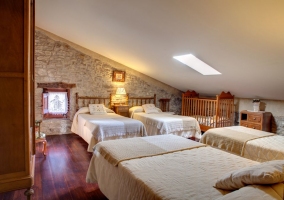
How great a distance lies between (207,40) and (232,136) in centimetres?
161

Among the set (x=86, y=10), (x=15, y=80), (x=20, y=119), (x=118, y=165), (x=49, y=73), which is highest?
(x=86, y=10)

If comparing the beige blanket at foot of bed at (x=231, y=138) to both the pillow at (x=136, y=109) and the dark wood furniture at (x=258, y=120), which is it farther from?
the pillow at (x=136, y=109)

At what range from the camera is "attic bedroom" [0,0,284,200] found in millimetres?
1394

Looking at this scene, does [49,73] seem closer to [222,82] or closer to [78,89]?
[78,89]

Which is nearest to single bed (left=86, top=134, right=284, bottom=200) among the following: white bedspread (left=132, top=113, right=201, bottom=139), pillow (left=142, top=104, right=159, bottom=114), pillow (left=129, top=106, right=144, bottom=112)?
white bedspread (left=132, top=113, right=201, bottom=139)

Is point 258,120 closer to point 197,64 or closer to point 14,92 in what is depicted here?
point 197,64

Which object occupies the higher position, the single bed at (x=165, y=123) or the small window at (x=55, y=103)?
the small window at (x=55, y=103)

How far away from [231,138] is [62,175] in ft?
8.98

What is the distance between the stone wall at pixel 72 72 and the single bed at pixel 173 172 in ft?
12.0

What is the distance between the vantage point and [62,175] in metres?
3.21

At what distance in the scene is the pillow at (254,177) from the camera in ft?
4.12

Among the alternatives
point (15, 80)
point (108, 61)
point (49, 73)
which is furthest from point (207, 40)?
point (49, 73)

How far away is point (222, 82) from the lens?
201 inches

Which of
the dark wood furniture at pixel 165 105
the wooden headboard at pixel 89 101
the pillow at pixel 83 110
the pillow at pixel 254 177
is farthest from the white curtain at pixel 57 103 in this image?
the pillow at pixel 254 177
